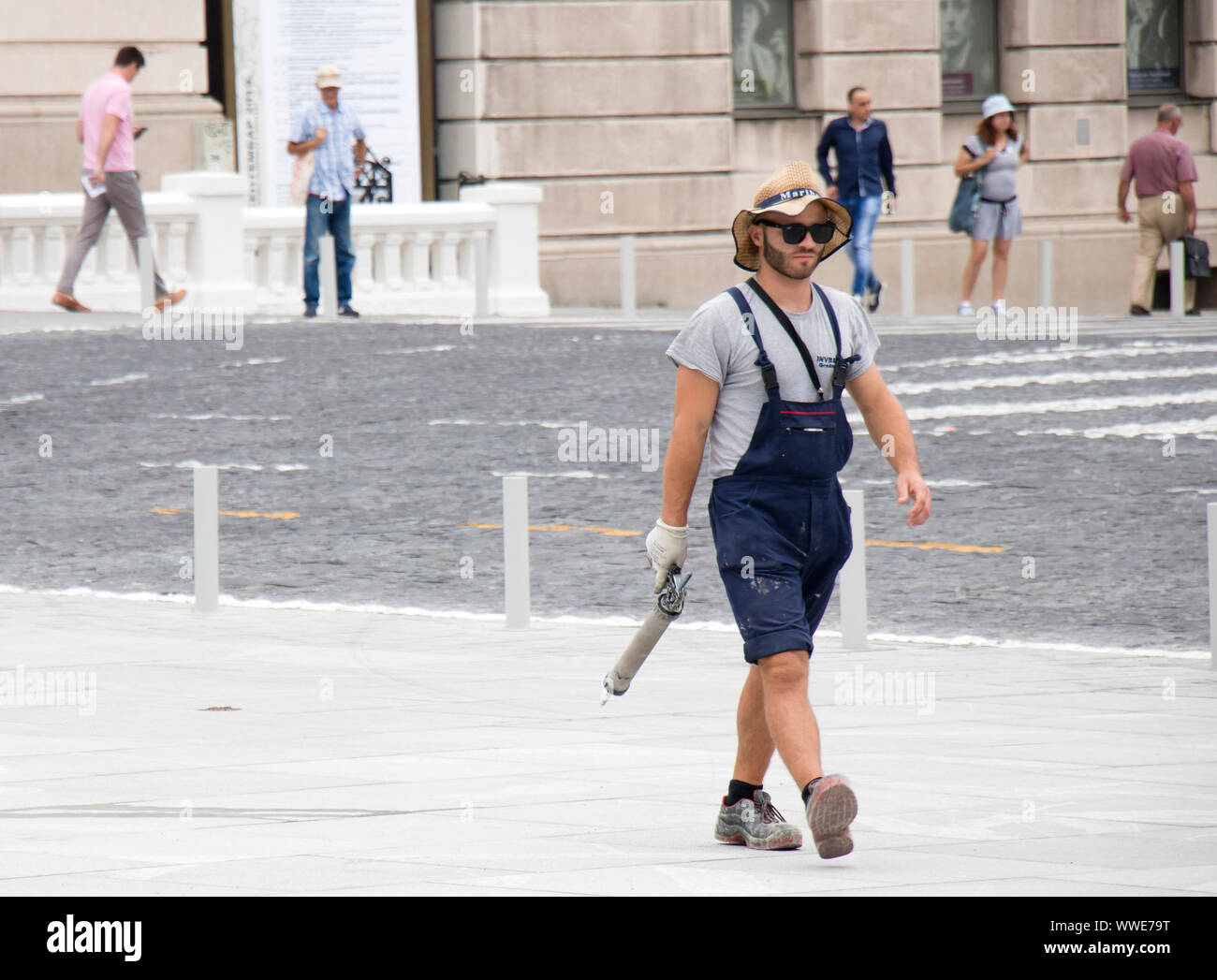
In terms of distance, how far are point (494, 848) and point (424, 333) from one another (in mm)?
13749

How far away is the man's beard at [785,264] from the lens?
6066 millimetres

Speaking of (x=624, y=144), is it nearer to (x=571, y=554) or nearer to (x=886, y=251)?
(x=886, y=251)

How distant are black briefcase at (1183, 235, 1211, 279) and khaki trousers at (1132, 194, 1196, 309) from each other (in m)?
0.17

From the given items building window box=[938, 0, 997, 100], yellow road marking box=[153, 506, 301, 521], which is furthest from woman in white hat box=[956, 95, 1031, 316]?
yellow road marking box=[153, 506, 301, 521]

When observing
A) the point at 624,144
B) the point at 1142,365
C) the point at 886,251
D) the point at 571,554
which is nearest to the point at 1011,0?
the point at 886,251

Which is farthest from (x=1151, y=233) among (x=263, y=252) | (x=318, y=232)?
(x=318, y=232)

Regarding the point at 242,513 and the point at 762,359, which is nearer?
the point at 762,359

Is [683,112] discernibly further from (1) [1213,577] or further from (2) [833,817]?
(2) [833,817]

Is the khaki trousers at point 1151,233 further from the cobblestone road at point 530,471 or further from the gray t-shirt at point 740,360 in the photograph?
the gray t-shirt at point 740,360

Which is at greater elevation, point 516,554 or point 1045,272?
point 1045,272

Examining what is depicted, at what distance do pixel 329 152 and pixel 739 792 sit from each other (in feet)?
48.9

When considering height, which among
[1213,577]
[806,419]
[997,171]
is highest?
[997,171]

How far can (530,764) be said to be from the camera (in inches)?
278

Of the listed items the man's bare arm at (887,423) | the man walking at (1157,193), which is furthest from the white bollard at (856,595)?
the man walking at (1157,193)
